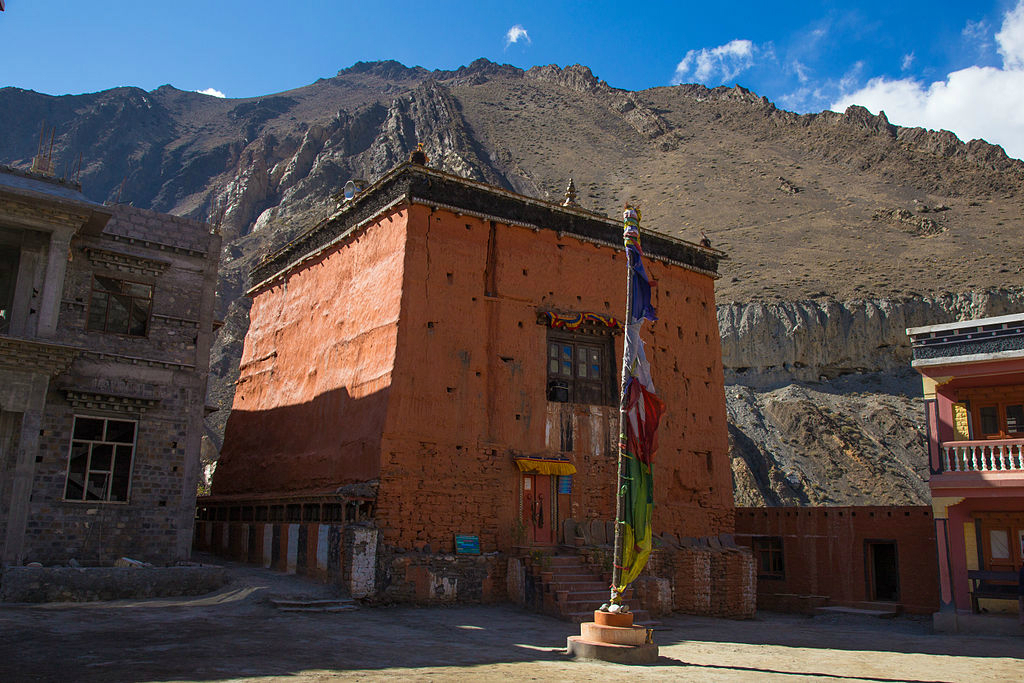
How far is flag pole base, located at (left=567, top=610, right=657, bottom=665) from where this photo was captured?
11469 mm

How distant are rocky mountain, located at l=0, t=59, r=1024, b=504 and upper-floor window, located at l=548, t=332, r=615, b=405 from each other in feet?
30.3

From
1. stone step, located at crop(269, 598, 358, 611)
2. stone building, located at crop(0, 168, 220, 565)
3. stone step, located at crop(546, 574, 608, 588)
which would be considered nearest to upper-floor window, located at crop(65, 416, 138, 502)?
stone building, located at crop(0, 168, 220, 565)

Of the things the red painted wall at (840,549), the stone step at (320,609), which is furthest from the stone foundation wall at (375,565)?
the red painted wall at (840,549)

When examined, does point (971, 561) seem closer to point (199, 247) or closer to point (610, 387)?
point (610, 387)

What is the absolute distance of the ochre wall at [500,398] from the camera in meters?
18.1

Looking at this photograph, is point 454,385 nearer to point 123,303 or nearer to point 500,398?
point 500,398

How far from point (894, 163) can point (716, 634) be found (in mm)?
79159

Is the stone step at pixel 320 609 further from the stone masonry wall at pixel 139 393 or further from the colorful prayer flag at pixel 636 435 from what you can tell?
the colorful prayer flag at pixel 636 435

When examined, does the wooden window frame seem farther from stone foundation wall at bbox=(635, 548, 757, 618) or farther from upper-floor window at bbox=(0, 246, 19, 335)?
stone foundation wall at bbox=(635, 548, 757, 618)

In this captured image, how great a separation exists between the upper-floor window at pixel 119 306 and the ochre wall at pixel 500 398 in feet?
17.9

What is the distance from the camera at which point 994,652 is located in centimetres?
1503

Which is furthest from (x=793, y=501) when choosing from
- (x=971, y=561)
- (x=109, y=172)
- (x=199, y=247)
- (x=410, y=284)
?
(x=109, y=172)

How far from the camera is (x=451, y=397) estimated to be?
1888 centimetres

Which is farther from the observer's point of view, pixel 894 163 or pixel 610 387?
pixel 894 163
